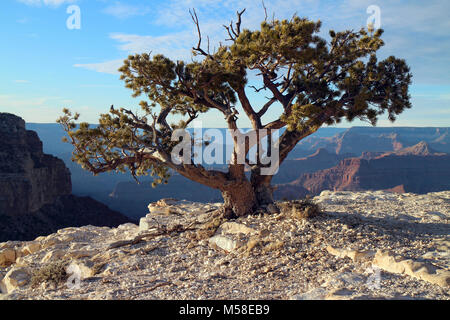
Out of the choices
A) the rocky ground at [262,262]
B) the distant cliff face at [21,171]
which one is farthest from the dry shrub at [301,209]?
the distant cliff face at [21,171]

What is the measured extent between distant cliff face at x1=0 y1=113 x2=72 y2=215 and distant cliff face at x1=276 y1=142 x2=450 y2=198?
72.2 meters

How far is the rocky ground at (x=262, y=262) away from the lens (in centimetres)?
650

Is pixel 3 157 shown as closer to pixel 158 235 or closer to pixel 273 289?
pixel 158 235

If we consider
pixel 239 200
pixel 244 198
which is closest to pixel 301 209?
pixel 244 198

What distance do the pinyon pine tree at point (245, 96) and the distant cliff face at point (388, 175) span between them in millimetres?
104096

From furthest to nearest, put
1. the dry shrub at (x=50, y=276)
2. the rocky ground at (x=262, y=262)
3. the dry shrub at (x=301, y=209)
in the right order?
the dry shrub at (x=301, y=209)
the dry shrub at (x=50, y=276)
the rocky ground at (x=262, y=262)

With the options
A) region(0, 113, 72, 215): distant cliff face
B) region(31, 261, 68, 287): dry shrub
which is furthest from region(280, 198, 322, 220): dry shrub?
region(0, 113, 72, 215): distant cliff face

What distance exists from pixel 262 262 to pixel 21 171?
58177 millimetres

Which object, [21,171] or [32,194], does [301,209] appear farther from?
[21,171]

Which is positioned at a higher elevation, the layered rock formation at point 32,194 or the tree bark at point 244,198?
the tree bark at point 244,198

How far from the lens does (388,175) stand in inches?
4759

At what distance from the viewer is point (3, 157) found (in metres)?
55.0

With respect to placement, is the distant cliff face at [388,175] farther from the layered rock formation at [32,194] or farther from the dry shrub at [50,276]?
the dry shrub at [50,276]

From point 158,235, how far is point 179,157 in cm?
246
